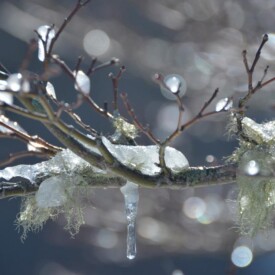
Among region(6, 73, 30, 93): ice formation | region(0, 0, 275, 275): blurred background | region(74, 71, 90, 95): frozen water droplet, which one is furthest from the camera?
region(0, 0, 275, 275): blurred background

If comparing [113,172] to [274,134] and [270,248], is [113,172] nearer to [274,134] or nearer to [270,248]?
[274,134]

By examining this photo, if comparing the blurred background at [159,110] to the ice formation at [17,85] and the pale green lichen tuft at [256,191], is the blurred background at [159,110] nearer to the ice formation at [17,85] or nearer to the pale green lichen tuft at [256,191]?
the pale green lichen tuft at [256,191]

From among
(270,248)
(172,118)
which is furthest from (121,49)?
(270,248)

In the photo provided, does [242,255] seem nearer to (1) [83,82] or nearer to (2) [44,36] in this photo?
(2) [44,36]

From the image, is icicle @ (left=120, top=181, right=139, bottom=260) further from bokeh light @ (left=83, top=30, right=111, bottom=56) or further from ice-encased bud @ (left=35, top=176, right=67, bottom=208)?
bokeh light @ (left=83, top=30, right=111, bottom=56)

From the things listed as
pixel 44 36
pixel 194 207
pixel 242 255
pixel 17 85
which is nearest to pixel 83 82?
pixel 17 85

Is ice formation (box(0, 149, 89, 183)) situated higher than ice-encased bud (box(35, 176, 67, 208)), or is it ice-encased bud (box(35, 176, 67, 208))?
ice formation (box(0, 149, 89, 183))

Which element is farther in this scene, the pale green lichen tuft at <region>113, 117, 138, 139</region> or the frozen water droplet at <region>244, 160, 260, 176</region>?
the pale green lichen tuft at <region>113, 117, 138, 139</region>

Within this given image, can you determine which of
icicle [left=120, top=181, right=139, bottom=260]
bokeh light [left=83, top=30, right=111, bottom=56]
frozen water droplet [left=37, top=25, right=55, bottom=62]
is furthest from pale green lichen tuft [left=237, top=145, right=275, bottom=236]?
bokeh light [left=83, top=30, right=111, bottom=56]
